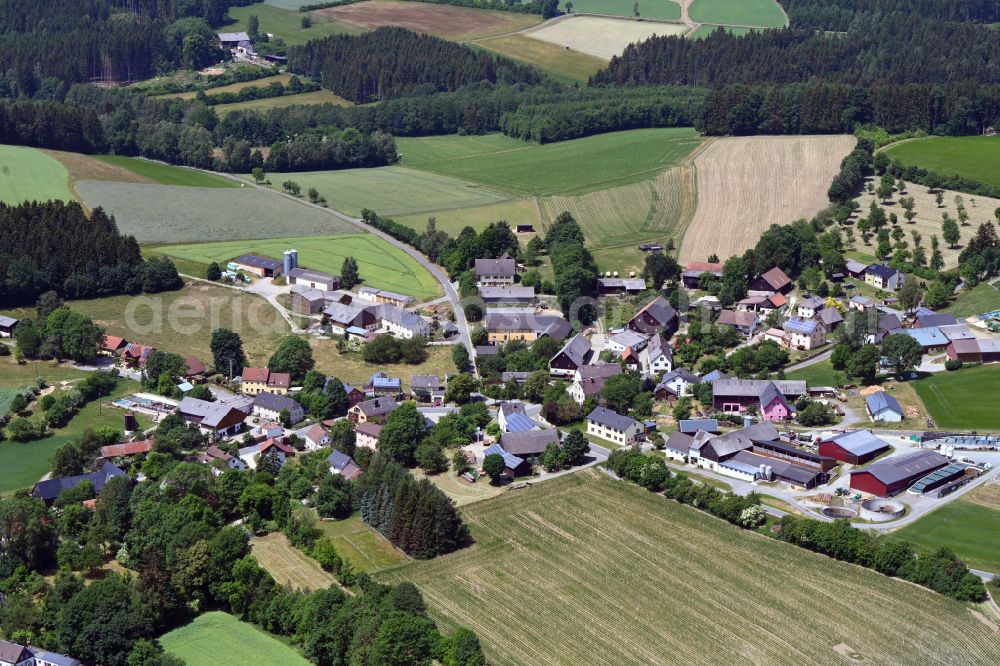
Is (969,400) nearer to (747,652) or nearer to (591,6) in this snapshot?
(747,652)

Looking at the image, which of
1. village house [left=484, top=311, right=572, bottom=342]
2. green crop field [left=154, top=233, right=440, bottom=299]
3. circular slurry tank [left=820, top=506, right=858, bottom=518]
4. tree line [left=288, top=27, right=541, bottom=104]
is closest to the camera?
→ circular slurry tank [left=820, top=506, right=858, bottom=518]

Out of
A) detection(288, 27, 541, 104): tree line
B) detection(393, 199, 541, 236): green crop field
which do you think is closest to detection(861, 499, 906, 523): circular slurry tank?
detection(393, 199, 541, 236): green crop field

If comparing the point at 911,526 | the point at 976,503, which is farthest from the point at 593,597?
the point at 976,503

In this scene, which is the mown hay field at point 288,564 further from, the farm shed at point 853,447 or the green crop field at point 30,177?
the green crop field at point 30,177

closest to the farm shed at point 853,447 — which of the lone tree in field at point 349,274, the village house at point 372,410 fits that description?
the village house at point 372,410

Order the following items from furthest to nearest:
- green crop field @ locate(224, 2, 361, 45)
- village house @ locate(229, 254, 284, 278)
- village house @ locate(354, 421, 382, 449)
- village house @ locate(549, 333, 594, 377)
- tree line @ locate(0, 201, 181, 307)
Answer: green crop field @ locate(224, 2, 361, 45) < village house @ locate(229, 254, 284, 278) < tree line @ locate(0, 201, 181, 307) < village house @ locate(549, 333, 594, 377) < village house @ locate(354, 421, 382, 449)

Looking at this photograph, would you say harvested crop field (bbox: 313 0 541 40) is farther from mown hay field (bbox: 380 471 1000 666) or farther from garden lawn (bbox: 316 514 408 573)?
mown hay field (bbox: 380 471 1000 666)
